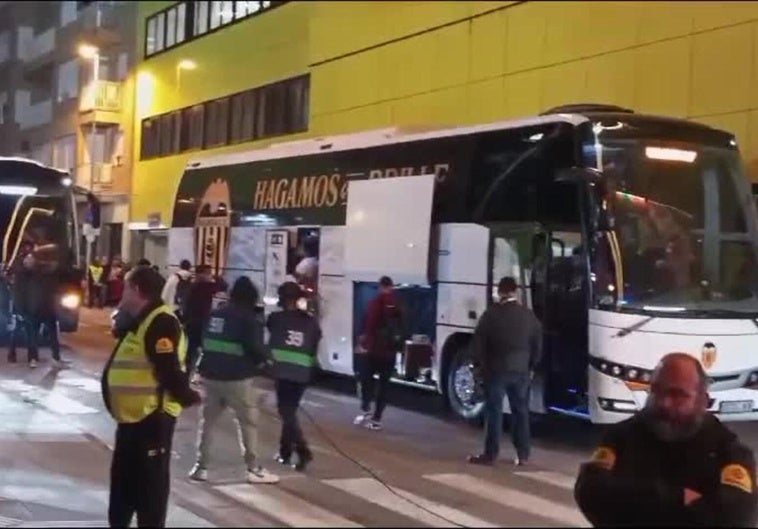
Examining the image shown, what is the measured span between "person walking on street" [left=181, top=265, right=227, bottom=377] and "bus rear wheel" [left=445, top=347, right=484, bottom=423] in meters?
2.62

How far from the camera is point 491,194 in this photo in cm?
1255

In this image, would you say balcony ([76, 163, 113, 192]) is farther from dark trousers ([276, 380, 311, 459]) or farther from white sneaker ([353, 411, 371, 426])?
white sneaker ([353, 411, 371, 426])

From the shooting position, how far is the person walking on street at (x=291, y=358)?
30.9ft

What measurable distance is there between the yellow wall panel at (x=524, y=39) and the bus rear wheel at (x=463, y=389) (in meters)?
5.61

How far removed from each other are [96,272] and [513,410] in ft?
15.1

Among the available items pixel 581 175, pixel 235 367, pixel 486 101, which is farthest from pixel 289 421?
pixel 486 101

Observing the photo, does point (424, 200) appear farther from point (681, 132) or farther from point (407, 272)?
point (681, 132)

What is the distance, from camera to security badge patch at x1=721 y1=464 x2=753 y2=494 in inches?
147

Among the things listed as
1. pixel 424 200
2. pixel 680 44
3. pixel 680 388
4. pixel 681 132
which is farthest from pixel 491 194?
pixel 680 388

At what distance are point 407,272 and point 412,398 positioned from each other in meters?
2.30

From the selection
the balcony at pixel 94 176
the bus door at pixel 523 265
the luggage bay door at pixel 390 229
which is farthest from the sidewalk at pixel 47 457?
the bus door at pixel 523 265

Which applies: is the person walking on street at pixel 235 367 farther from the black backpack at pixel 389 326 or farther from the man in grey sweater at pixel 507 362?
the black backpack at pixel 389 326

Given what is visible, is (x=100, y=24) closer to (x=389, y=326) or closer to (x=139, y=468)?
(x=139, y=468)

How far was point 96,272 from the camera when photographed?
7.18 metres
